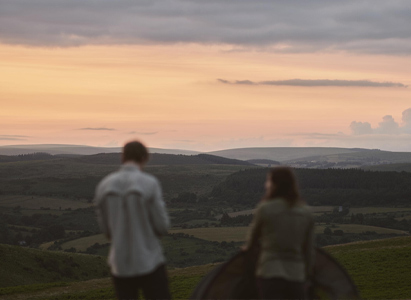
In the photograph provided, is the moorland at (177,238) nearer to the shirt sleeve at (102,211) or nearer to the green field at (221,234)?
the green field at (221,234)

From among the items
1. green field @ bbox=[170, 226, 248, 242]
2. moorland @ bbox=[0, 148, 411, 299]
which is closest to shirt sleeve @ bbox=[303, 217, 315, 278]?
moorland @ bbox=[0, 148, 411, 299]

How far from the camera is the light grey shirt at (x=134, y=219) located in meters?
6.66

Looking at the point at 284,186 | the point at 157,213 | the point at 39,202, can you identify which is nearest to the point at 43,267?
the point at 157,213

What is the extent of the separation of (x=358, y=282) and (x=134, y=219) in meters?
26.2

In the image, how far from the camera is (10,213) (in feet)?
518

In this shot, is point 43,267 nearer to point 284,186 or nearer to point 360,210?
point 284,186

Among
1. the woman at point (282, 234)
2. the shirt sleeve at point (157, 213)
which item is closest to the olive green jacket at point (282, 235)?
the woman at point (282, 234)

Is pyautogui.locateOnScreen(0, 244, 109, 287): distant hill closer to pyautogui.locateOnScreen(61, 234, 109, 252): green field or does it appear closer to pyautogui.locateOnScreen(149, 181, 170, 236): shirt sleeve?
pyautogui.locateOnScreen(61, 234, 109, 252): green field

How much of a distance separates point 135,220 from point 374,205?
7320 inches

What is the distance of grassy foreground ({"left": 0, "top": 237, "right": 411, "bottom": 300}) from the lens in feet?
89.8

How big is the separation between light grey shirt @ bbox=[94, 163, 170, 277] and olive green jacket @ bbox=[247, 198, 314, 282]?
3.87 feet

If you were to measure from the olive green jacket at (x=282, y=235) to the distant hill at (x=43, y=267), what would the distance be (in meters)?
60.0

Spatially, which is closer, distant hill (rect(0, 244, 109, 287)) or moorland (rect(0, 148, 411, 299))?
moorland (rect(0, 148, 411, 299))

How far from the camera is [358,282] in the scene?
30391 millimetres
